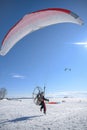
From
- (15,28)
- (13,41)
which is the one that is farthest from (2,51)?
(15,28)

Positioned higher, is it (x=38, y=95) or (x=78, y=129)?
(x=38, y=95)

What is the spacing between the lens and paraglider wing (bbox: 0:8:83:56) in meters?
11.3

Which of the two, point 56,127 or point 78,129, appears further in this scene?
point 56,127

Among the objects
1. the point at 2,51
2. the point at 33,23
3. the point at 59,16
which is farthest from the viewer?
the point at 2,51

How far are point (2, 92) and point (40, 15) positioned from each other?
83.7 m

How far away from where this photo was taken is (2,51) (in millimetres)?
14328

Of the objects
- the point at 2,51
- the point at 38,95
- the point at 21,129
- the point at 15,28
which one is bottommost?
the point at 21,129

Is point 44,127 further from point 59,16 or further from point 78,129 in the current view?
point 59,16

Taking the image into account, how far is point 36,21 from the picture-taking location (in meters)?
12.9

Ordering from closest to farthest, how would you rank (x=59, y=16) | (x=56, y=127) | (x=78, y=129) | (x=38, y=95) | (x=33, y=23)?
1. (x=78, y=129)
2. (x=56, y=127)
3. (x=59, y=16)
4. (x=33, y=23)
5. (x=38, y=95)

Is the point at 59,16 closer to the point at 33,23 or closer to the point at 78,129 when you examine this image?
the point at 33,23

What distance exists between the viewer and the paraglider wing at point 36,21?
1128cm

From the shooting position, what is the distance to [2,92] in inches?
3642

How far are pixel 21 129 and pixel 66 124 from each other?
8.18 feet
